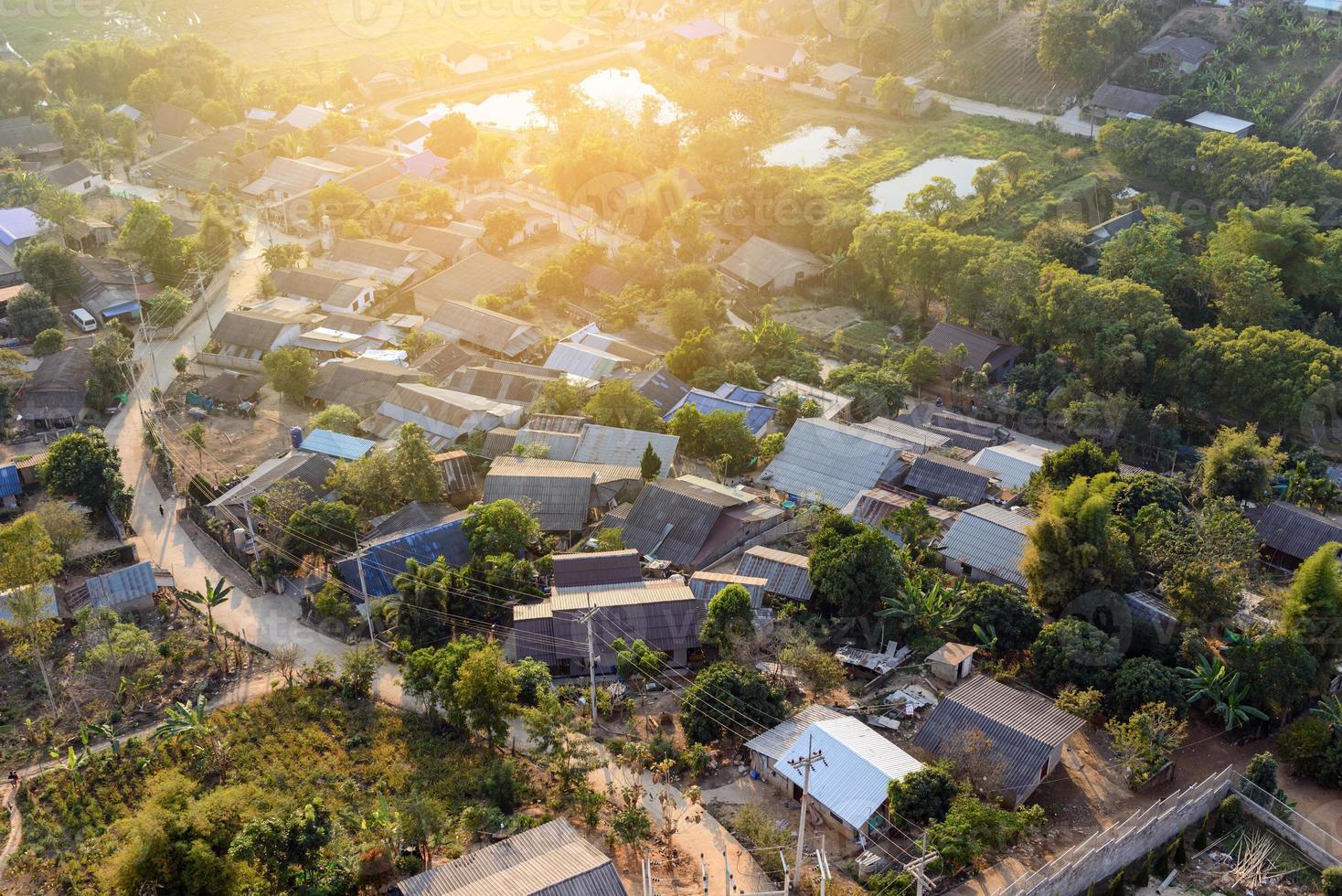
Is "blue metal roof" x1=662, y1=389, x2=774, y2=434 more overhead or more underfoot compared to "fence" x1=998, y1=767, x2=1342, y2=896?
more overhead

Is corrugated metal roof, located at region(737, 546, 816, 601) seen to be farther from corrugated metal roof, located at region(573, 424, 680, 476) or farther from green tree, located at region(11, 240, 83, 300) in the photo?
green tree, located at region(11, 240, 83, 300)

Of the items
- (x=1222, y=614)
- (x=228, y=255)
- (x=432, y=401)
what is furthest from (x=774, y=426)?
(x=228, y=255)

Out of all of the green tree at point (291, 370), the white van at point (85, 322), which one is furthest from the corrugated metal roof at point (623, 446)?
the white van at point (85, 322)

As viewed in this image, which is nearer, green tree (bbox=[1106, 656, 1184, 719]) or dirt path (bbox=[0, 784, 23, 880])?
dirt path (bbox=[0, 784, 23, 880])

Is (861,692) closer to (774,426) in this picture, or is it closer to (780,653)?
(780,653)

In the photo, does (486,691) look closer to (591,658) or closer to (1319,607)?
(591,658)

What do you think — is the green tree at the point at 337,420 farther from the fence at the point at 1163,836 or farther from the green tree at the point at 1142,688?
the fence at the point at 1163,836

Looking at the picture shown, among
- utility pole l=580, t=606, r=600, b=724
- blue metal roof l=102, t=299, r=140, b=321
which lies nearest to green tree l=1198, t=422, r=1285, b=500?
utility pole l=580, t=606, r=600, b=724
